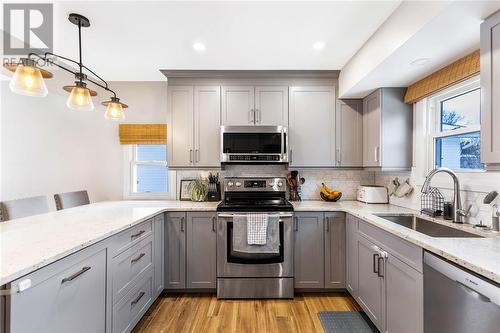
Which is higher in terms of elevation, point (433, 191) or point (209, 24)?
point (209, 24)

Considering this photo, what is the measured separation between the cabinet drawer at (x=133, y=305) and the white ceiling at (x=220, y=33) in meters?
2.06

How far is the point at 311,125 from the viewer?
2.86m

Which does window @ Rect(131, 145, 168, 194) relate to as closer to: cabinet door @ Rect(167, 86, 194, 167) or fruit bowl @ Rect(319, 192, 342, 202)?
cabinet door @ Rect(167, 86, 194, 167)

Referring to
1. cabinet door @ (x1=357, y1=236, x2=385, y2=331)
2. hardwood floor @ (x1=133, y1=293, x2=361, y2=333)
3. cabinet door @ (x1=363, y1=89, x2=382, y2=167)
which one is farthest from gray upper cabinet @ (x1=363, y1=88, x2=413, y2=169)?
hardwood floor @ (x1=133, y1=293, x2=361, y2=333)

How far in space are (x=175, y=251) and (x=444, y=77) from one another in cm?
288

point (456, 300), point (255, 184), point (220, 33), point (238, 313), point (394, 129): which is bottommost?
point (238, 313)

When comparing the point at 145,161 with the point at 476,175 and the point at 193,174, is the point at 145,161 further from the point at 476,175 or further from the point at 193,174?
the point at 476,175

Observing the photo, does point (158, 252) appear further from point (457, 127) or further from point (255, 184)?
point (457, 127)

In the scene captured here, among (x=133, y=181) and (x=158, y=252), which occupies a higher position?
(x=133, y=181)

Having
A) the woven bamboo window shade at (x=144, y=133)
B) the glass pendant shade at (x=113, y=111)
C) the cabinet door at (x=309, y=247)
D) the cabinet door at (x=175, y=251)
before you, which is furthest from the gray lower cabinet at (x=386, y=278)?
the woven bamboo window shade at (x=144, y=133)

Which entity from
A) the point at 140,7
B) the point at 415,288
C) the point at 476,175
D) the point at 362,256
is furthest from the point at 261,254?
the point at 140,7

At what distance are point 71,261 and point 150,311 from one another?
133 cm

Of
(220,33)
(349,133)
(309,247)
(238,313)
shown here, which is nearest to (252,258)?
(238,313)

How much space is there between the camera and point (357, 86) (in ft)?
8.02
